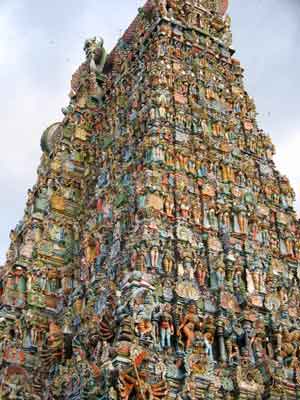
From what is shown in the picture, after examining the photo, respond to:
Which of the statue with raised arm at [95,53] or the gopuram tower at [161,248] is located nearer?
the gopuram tower at [161,248]

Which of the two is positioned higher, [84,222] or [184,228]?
[84,222]

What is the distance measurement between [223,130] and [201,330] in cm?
720

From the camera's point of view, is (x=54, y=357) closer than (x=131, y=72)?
Yes

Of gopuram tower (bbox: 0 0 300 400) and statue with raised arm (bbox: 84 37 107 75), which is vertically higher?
statue with raised arm (bbox: 84 37 107 75)

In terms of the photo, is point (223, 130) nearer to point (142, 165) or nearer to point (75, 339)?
point (142, 165)

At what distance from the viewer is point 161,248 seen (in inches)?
540

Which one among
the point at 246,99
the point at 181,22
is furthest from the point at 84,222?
the point at 181,22

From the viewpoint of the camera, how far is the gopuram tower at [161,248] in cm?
1215

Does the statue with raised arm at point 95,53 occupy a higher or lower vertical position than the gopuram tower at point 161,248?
higher

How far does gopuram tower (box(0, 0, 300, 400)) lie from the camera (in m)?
12.1

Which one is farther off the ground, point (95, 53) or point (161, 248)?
point (95, 53)

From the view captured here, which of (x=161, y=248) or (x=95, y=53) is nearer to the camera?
(x=161, y=248)

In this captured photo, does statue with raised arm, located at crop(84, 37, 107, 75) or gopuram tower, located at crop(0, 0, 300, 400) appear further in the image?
statue with raised arm, located at crop(84, 37, 107, 75)

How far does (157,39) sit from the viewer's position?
67.2 ft
